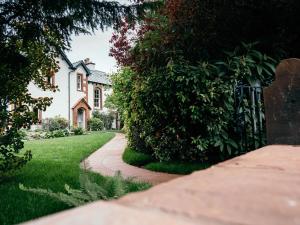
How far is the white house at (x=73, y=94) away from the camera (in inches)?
1206

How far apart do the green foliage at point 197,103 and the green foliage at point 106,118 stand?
2714cm

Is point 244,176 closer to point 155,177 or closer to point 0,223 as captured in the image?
point 0,223

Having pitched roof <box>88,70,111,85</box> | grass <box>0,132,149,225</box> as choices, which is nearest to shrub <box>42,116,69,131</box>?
pitched roof <box>88,70,111,85</box>

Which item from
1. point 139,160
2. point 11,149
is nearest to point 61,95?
point 139,160

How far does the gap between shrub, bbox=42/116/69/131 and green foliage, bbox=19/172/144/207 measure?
25665mm

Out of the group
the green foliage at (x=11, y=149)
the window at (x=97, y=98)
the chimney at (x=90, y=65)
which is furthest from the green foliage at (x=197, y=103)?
the chimney at (x=90, y=65)

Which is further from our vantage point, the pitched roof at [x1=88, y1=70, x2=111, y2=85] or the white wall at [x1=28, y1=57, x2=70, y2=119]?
the pitched roof at [x1=88, y1=70, x2=111, y2=85]

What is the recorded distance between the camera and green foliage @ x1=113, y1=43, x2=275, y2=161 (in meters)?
6.94

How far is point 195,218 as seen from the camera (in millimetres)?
529

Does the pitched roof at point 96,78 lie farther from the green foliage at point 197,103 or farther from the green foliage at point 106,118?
the green foliage at point 197,103

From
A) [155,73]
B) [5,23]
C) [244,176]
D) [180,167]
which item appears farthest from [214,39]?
[244,176]

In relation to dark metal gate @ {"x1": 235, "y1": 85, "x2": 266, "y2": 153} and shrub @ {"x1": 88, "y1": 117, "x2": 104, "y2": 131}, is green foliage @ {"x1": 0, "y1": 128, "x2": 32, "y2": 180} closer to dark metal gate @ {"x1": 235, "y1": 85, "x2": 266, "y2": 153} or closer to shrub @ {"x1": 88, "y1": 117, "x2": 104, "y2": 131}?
dark metal gate @ {"x1": 235, "y1": 85, "x2": 266, "y2": 153}

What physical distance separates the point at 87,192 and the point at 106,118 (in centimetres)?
3166

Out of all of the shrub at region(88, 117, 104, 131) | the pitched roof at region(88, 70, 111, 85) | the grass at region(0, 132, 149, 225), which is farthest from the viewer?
the pitched roof at region(88, 70, 111, 85)
